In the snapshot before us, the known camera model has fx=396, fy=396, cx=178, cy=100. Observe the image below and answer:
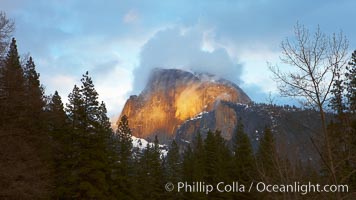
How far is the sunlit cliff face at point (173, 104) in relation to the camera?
172375 millimetres

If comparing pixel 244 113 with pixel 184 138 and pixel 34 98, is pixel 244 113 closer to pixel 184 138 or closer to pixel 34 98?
pixel 184 138

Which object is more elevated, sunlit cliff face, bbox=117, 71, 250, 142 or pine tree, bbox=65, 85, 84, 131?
sunlit cliff face, bbox=117, 71, 250, 142

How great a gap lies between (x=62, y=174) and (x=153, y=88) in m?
169

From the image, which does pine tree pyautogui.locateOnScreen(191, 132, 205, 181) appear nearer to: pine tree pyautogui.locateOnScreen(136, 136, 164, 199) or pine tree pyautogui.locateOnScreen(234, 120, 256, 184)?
pine tree pyautogui.locateOnScreen(234, 120, 256, 184)

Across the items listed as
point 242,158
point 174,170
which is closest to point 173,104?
point 174,170

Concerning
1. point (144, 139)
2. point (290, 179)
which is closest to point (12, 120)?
point (290, 179)

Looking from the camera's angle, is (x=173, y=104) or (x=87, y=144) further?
(x=173, y=104)

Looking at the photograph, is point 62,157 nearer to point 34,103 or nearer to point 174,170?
point 34,103

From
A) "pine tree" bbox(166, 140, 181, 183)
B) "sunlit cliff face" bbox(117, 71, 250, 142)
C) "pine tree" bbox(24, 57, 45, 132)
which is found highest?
"sunlit cliff face" bbox(117, 71, 250, 142)

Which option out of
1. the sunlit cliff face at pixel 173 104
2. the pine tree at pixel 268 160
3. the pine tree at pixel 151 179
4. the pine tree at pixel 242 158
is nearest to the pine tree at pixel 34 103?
the pine tree at pixel 268 160

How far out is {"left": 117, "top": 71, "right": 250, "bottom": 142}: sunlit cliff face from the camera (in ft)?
566

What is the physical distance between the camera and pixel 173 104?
178 metres
